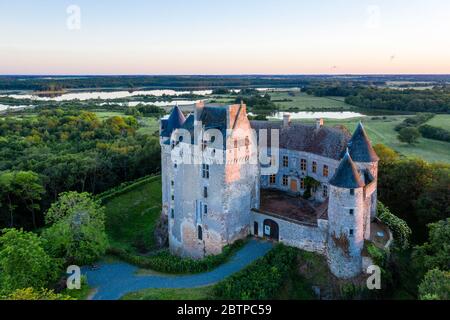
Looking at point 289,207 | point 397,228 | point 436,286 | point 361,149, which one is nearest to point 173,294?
point 289,207

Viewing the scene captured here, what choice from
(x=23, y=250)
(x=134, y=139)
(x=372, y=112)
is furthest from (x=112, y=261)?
(x=372, y=112)

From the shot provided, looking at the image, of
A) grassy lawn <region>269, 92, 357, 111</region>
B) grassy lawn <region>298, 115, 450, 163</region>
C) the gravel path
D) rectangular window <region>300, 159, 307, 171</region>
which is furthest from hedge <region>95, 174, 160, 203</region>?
grassy lawn <region>269, 92, 357, 111</region>

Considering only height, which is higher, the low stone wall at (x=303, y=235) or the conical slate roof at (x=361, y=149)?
the conical slate roof at (x=361, y=149)

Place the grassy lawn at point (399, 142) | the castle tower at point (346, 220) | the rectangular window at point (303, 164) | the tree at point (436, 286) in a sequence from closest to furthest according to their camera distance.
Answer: the tree at point (436, 286) → the castle tower at point (346, 220) → the rectangular window at point (303, 164) → the grassy lawn at point (399, 142)

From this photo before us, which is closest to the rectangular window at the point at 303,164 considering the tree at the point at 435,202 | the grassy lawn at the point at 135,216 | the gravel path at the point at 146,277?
the gravel path at the point at 146,277

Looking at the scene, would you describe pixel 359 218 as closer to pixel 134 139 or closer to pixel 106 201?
pixel 106 201

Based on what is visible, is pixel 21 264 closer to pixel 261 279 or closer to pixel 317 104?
pixel 261 279

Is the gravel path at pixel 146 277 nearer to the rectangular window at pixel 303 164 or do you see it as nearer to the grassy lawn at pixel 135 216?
the grassy lawn at pixel 135 216

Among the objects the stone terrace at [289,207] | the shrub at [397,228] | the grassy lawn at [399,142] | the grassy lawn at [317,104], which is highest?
the grassy lawn at [317,104]
